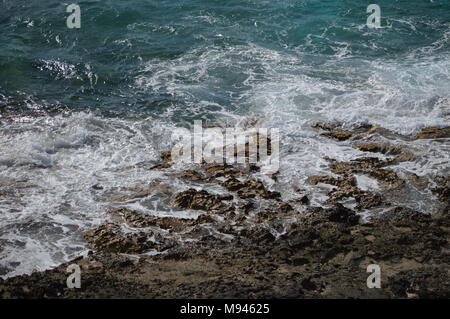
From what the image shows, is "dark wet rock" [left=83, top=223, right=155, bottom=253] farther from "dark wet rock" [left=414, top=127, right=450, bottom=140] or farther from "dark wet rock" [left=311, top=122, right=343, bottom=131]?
"dark wet rock" [left=414, top=127, right=450, bottom=140]

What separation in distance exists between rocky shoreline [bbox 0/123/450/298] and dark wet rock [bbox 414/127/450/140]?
1.26m

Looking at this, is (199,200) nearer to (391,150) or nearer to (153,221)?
(153,221)

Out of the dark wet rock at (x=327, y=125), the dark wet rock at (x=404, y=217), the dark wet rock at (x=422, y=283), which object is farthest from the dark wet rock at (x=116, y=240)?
the dark wet rock at (x=327, y=125)

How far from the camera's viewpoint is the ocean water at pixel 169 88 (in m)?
9.02

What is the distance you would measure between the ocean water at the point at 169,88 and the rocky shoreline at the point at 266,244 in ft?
1.31

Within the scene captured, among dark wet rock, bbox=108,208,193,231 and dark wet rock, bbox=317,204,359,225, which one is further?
dark wet rock, bbox=108,208,193,231

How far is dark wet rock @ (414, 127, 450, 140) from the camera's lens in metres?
10.6

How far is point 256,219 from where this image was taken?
798cm

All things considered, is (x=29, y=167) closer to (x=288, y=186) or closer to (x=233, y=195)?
(x=233, y=195)

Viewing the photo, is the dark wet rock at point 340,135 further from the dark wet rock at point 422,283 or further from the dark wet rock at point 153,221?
the dark wet rock at point 422,283

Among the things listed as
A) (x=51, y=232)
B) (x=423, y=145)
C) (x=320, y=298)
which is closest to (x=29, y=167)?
(x=51, y=232)

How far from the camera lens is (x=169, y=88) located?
14.1 m

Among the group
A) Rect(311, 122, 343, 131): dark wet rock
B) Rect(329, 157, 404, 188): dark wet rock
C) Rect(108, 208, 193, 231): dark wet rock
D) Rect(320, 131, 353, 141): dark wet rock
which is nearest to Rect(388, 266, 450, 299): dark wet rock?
Rect(329, 157, 404, 188): dark wet rock
